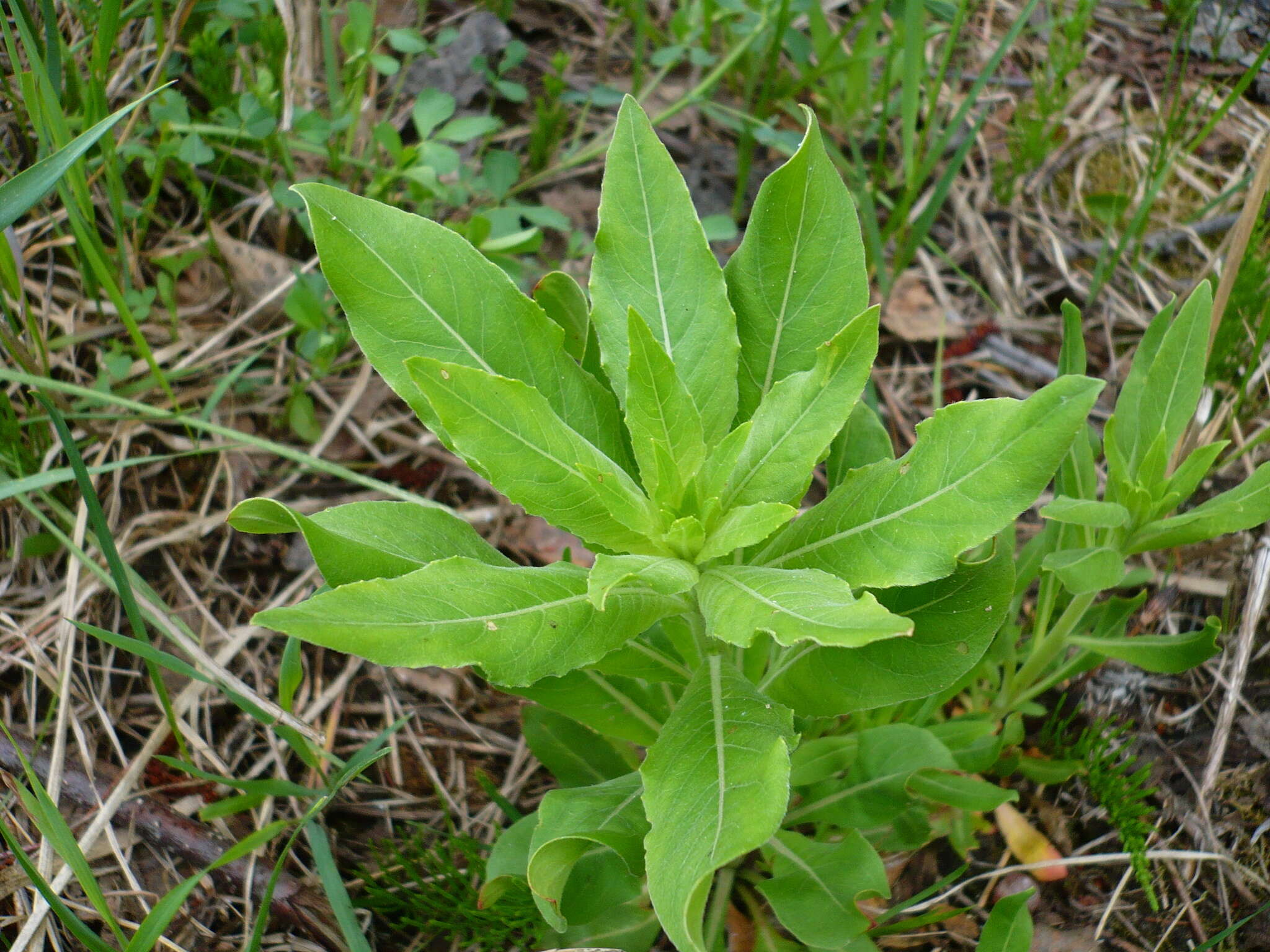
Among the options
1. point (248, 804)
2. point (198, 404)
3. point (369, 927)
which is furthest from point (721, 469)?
point (198, 404)

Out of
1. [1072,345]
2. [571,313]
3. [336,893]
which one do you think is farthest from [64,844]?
[1072,345]

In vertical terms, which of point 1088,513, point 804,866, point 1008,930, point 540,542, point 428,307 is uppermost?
point 428,307

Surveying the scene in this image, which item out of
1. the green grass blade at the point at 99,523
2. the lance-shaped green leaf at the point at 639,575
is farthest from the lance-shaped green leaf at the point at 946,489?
the green grass blade at the point at 99,523

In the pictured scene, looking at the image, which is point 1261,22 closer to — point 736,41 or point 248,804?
point 736,41

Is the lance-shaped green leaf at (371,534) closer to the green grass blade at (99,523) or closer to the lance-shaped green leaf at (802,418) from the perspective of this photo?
the green grass blade at (99,523)

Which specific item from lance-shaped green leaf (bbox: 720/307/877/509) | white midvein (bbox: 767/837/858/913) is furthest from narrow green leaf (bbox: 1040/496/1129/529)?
white midvein (bbox: 767/837/858/913)

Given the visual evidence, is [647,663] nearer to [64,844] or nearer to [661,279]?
[661,279]

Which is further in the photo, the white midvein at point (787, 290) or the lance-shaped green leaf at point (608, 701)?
the lance-shaped green leaf at point (608, 701)
